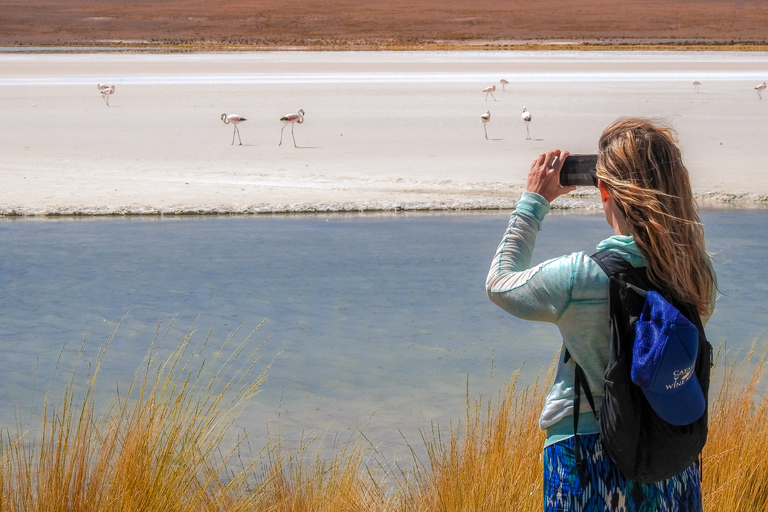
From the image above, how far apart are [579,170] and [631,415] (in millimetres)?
585

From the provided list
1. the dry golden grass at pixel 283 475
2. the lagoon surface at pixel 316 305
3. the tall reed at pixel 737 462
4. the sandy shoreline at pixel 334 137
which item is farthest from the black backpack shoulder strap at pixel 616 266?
the sandy shoreline at pixel 334 137

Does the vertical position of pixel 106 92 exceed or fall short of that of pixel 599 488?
it exceeds it

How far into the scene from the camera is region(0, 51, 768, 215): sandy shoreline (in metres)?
12.2

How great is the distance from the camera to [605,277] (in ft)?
6.63

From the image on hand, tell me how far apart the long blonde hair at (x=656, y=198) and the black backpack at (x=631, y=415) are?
5 cm

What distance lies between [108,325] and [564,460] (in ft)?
17.8

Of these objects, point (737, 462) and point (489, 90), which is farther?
point (489, 90)

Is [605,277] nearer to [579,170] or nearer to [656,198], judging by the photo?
[656,198]

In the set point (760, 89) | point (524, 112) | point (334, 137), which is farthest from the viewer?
point (760, 89)

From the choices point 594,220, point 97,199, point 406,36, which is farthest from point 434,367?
point 406,36

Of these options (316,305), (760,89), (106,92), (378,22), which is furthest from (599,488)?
(378,22)

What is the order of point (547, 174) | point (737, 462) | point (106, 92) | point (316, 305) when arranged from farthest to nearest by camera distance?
point (106, 92)
point (316, 305)
point (737, 462)
point (547, 174)

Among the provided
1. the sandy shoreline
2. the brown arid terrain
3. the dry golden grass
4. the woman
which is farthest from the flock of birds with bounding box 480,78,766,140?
the brown arid terrain

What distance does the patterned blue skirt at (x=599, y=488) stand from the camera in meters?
2.12
